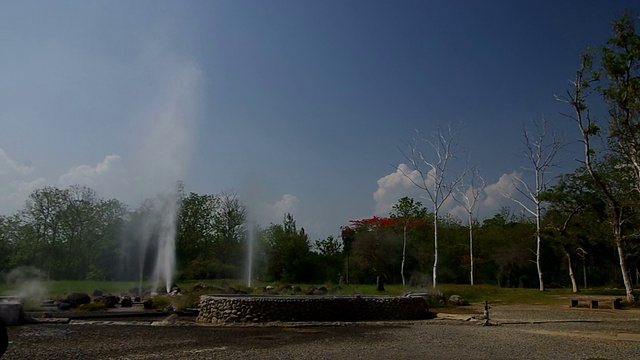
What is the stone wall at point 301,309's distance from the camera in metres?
18.0

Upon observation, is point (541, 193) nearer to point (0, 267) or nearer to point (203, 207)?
point (203, 207)

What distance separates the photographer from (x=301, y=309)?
1839 cm

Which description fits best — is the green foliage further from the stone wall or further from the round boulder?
the round boulder

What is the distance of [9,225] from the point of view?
43656 mm

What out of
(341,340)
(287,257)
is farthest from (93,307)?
(287,257)

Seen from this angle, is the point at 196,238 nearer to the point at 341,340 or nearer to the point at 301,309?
the point at 301,309

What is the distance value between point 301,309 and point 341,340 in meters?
5.19

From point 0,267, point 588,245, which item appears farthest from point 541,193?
point 0,267

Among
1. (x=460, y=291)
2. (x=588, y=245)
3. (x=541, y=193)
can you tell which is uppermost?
(x=541, y=193)

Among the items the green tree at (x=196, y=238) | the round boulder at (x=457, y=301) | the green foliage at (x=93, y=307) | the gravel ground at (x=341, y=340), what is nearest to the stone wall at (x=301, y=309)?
the gravel ground at (x=341, y=340)

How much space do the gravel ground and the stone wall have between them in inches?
33.8

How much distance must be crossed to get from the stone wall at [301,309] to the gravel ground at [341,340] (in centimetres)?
86

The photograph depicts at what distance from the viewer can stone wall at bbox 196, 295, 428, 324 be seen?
18.0 metres

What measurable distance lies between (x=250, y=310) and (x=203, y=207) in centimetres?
→ 3611
